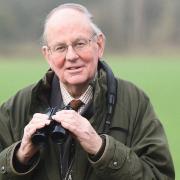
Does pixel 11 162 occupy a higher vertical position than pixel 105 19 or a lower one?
lower

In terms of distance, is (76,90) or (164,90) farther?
(164,90)

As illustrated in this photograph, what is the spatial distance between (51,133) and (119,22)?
43.7 m

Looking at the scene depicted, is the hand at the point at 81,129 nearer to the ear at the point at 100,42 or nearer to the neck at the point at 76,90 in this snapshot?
the neck at the point at 76,90

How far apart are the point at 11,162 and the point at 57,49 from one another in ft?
2.08

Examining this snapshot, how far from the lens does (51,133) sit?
10.6 ft

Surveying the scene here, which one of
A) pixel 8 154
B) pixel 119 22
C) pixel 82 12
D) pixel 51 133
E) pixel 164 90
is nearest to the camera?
pixel 51 133

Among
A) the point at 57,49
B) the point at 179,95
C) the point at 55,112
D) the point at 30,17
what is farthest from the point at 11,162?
the point at 30,17

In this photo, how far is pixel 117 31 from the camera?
46031mm

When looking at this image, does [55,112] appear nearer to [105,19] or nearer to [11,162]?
[11,162]

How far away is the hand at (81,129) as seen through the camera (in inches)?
126

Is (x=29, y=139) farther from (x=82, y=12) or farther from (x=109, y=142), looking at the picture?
(x=82, y=12)

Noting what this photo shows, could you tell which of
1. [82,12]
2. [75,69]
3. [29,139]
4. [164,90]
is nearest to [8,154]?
[29,139]

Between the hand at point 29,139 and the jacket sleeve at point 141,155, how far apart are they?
1.02ft

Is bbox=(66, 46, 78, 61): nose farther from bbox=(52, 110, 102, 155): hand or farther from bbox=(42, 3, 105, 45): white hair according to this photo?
bbox=(52, 110, 102, 155): hand
